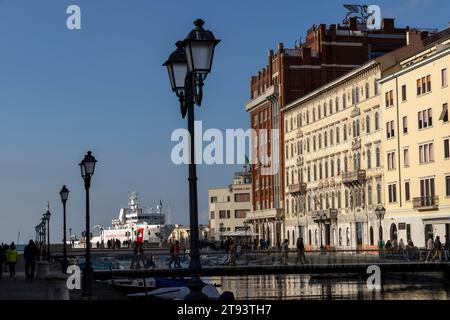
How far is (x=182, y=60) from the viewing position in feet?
54.2

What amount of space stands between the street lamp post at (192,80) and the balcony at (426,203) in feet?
189

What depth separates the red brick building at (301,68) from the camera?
111250 mm

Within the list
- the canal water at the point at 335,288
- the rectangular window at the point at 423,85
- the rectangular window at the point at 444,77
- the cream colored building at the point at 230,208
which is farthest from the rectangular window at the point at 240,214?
the rectangular window at the point at 444,77

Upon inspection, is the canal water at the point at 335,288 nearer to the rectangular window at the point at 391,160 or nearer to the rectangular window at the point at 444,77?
the rectangular window at the point at 444,77

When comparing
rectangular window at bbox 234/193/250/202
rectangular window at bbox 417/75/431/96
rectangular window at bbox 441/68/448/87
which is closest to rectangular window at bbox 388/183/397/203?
rectangular window at bbox 417/75/431/96

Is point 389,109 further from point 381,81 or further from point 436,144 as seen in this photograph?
point 436,144

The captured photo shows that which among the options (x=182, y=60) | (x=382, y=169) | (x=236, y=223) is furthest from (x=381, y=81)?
(x=236, y=223)

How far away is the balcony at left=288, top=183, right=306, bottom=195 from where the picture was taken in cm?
10662

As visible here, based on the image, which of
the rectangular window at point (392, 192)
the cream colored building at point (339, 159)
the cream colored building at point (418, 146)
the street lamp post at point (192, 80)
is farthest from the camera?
the cream colored building at point (339, 159)

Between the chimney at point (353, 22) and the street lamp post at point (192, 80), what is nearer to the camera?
the street lamp post at point (192, 80)

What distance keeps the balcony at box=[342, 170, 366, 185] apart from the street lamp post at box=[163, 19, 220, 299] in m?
Result: 71.3

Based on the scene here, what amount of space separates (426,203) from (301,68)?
43.9 meters

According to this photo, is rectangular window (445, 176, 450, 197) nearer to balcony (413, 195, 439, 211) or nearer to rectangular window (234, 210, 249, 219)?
balcony (413, 195, 439, 211)
